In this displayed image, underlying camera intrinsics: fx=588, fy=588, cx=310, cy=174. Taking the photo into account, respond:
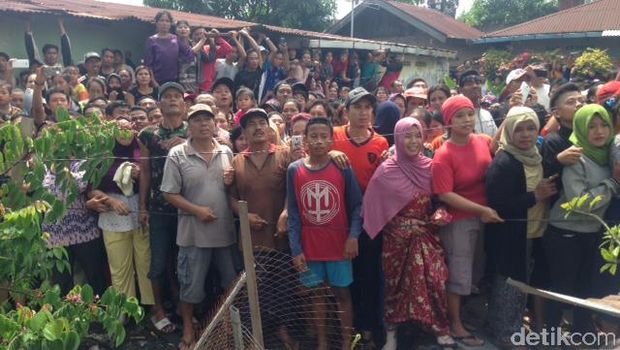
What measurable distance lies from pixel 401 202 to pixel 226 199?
1297 millimetres

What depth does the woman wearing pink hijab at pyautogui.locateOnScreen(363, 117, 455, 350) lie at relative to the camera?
4070 millimetres

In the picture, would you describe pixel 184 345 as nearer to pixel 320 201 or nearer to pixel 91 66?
pixel 320 201

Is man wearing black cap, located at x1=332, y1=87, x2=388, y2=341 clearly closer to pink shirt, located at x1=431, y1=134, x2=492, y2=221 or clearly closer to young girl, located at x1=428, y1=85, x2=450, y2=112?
pink shirt, located at x1=431, y1=134, x2=492, y2=221

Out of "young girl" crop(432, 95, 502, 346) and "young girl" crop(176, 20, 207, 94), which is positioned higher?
"young girl" crop(176, 20, 207, 94)

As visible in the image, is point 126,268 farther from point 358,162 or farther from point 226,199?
point 358,162

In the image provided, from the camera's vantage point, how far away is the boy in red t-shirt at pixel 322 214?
13.4ft

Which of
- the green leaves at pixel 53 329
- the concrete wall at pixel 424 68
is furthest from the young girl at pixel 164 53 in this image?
the concrete wall at pixel 424 68

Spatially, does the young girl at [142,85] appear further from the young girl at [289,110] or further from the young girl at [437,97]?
the young girl at [437,97]

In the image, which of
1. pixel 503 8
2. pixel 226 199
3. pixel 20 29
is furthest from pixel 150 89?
pixel 503 8

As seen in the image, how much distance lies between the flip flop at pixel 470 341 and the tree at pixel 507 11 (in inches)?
1445

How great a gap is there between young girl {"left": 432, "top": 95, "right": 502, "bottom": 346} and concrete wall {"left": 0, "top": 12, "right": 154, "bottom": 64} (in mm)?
7345

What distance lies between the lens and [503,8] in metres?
38.1

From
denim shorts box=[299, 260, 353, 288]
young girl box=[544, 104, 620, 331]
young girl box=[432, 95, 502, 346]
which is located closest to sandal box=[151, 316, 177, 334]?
denim shorts box=[299, 260, 353, 288]

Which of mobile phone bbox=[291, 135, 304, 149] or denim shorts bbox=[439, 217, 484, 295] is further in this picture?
mobile phone bbox=[291, 135, 304, 149]
